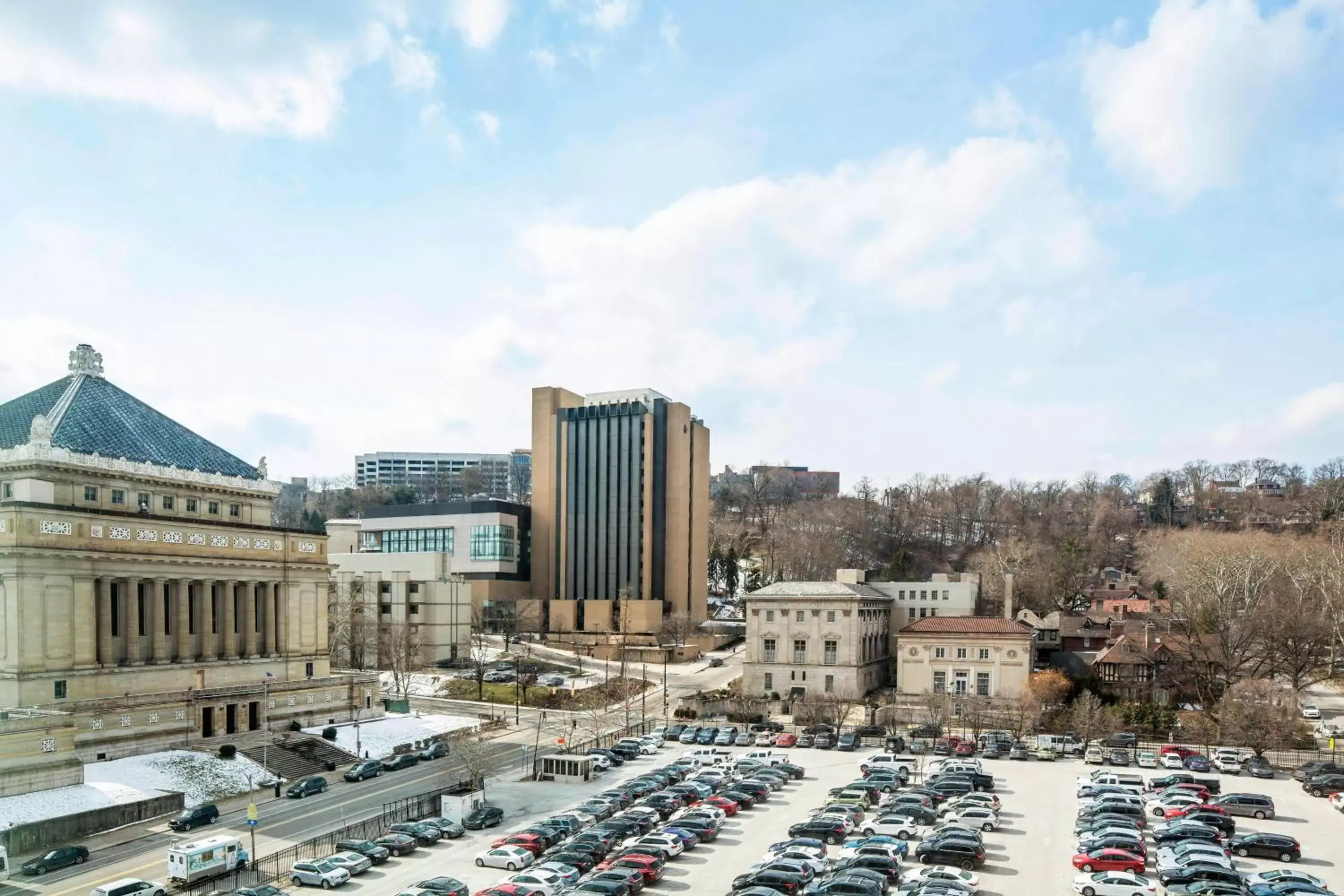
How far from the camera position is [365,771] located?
59.8 metres

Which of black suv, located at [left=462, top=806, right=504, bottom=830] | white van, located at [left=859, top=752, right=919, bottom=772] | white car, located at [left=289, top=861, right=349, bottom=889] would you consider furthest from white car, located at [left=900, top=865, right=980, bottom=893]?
white car, located at [left=289, top=861, right=349, bottom=889]

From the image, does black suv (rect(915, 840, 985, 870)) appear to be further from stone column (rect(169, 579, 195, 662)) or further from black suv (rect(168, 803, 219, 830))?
stone column (rect(169, 579, 195, 662))

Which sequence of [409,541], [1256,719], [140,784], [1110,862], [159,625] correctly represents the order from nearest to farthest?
[1110,862]
[140,784]
[159,625]
[1256,719]
[409,541]

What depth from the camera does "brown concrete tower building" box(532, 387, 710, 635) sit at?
13438cm

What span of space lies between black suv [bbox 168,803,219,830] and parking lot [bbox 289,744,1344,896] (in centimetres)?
1204

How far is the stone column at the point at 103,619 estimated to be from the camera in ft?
195

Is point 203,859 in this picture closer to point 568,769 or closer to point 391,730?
point 568,769

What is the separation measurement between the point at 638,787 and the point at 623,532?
8193 centimetres

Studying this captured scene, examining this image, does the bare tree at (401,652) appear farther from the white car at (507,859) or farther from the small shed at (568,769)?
the white car at (507,859)

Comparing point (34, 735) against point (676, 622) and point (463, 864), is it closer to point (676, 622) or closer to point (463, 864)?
point (463, 864)

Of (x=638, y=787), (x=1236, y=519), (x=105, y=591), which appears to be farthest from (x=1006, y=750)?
(x=1236, y=519)

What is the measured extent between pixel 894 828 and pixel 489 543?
98120 millimetres

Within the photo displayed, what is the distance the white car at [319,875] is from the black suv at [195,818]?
36.3ft

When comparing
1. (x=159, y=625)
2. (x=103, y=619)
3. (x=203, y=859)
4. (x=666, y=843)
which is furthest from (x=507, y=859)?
(x=159, y=625)
